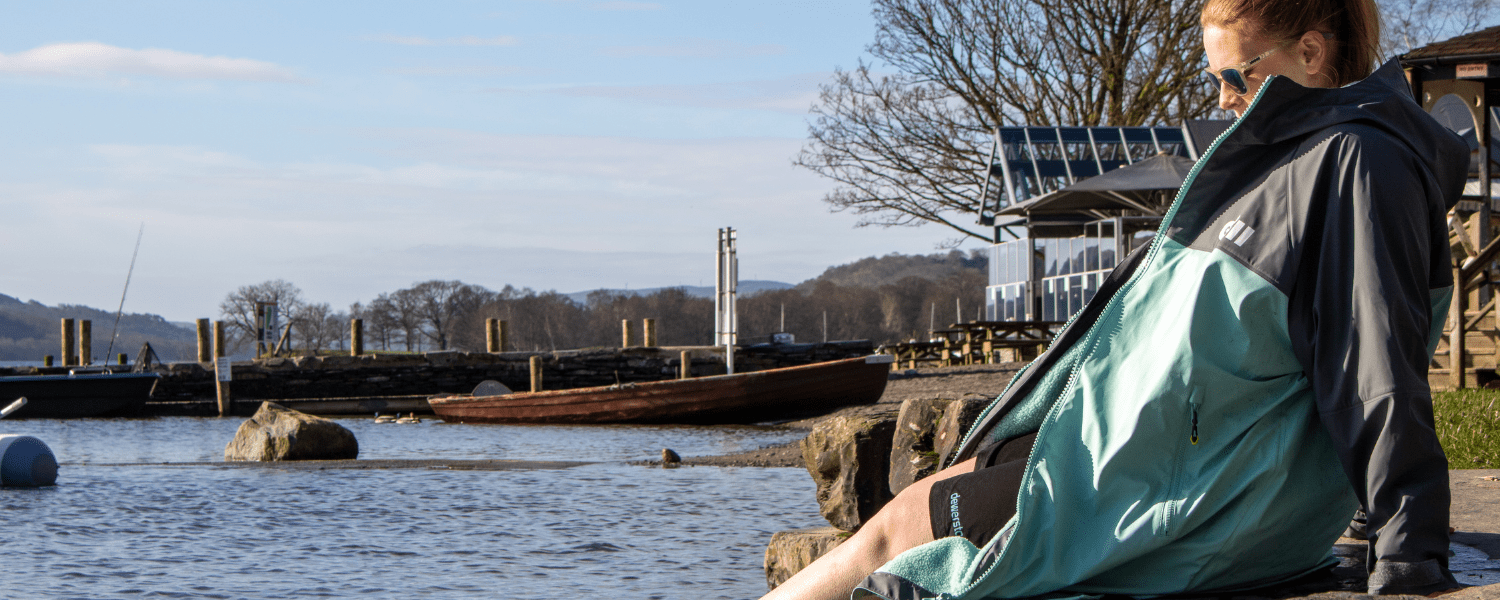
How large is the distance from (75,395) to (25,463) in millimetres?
22517

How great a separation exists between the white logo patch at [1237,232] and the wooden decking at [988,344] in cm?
1988

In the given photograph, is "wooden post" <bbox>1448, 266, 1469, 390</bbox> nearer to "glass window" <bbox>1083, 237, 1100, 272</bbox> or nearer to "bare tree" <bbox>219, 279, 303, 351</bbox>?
"glass window" <bbox>1083, 237, 1100, 272</bbox>

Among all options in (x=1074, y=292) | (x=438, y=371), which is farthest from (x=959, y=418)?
(x=438, y=371)

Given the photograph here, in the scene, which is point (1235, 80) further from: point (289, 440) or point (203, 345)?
point (203, 345)

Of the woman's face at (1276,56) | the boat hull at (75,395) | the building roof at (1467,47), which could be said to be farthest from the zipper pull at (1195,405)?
the boat hull at (75,395)

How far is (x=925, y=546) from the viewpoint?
1.80 m

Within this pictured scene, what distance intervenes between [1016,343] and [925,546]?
75.1ft

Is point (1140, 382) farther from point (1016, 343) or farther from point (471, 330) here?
point (471, 330)

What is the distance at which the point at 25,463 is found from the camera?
11.0m

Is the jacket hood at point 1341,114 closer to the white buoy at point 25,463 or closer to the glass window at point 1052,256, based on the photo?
the white buoy at point 25,463

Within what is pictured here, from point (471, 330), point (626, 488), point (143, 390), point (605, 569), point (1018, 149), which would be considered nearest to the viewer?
point (605, 569)

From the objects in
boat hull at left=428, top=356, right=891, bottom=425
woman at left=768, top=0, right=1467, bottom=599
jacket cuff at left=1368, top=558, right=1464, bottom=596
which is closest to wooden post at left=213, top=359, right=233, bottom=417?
boat hull at left=428, top=356, right=891, bottom=425

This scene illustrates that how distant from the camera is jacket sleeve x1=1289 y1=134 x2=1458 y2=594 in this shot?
1668mm

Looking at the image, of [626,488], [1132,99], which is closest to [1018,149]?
[1132,99]
